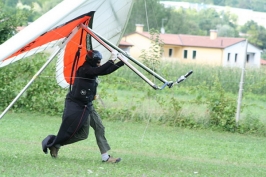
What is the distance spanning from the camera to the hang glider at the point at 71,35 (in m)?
8.33

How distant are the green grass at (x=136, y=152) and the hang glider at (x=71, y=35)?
1208mm

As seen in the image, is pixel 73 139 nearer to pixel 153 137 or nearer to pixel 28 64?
pixel 153 137

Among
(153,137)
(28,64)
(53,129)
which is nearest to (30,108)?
(28,64)

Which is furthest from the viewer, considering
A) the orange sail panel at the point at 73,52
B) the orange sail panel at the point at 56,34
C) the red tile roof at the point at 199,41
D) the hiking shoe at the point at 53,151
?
the red tile roof at the point at 199,41

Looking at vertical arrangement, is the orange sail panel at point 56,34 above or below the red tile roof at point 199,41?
above

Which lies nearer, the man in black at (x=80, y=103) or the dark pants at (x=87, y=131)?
the man in black at (x=80, y=103)

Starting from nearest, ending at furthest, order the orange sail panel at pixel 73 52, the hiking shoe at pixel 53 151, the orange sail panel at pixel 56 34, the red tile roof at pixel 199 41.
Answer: the orange sail panel at pixel 56 34, the hiking shoe at pixel 53 151, the orange sail panel at pixel 73 52, the red tile roof at pixel 199 41

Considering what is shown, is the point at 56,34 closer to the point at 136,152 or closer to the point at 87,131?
the point at 87,131

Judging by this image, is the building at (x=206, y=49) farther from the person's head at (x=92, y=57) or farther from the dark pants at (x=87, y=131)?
the person's head at (x=92, y=57)

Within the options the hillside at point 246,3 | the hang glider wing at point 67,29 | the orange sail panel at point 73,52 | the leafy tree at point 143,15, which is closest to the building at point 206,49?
the leafy tree at point 143,15

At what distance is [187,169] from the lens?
1008 centimetres

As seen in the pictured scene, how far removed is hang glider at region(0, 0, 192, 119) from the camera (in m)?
8.33

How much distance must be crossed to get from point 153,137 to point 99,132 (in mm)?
4618

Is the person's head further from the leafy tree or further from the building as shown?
the building
